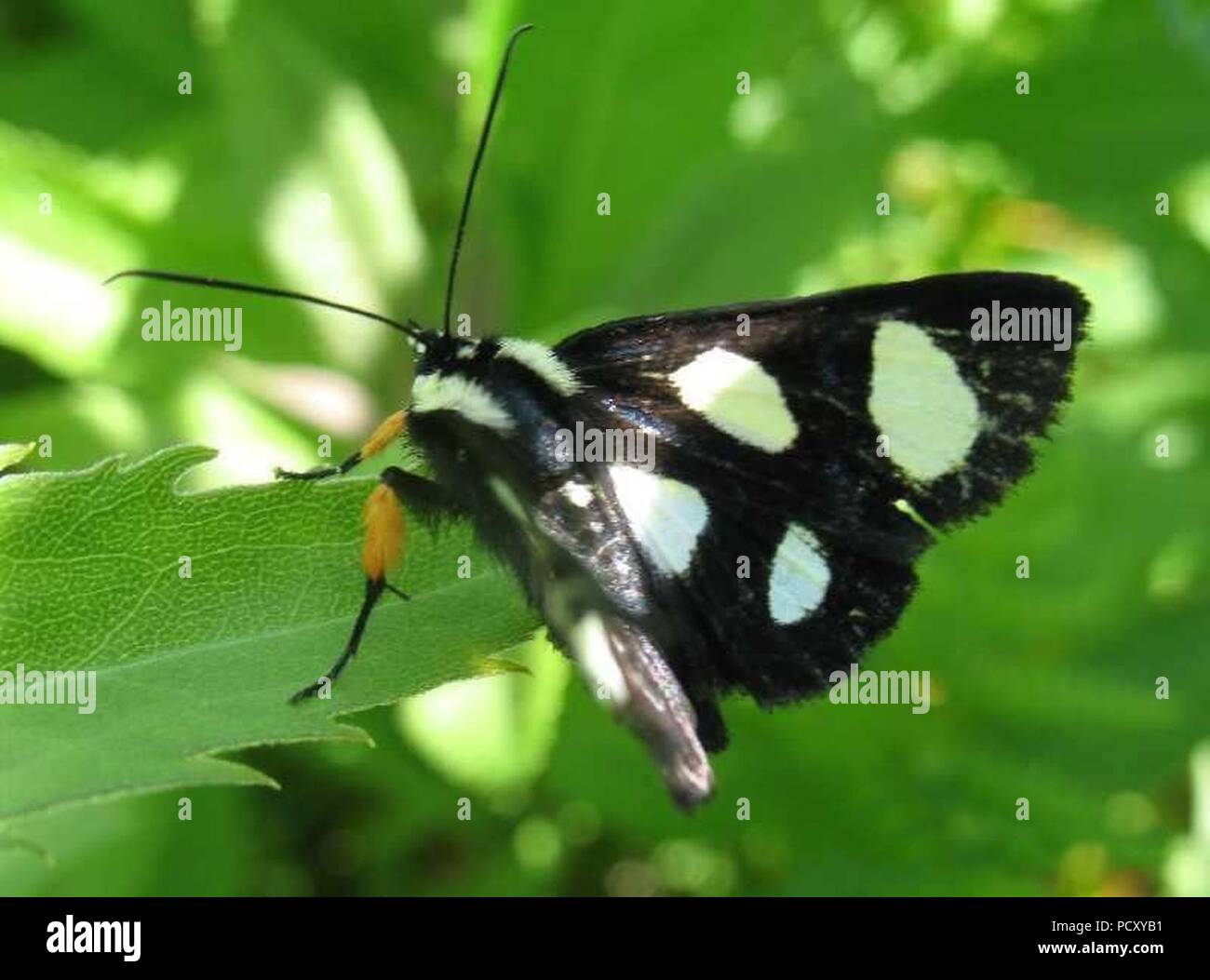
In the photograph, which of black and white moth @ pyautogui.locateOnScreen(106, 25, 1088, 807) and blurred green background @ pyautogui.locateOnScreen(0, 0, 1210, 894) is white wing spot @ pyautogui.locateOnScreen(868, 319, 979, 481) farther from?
blurred green background @ pyautogui.locateOnScreen(0, 0, 1210, 894)

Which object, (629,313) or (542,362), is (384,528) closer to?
(542,362)

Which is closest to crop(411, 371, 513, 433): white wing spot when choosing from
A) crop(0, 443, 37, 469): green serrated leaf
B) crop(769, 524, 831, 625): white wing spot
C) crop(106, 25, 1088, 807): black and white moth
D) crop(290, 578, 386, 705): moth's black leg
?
crop(106, 25, 1088, 807): black and white moth

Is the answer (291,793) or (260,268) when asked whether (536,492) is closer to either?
(260,268)

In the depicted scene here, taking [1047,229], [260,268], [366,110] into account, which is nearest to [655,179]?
[366,110]

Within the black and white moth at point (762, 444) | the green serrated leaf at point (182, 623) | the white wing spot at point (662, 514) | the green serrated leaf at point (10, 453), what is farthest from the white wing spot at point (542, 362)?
the green serrated leaf at point (10, 453)

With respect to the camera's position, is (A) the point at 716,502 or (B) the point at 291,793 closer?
(A) the point at 716,502
